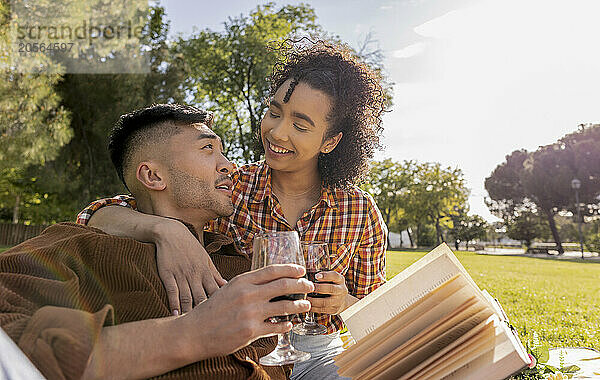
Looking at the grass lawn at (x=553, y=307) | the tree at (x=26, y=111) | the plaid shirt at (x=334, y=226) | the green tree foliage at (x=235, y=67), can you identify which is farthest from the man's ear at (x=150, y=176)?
the green tree foliage at (x=235, y=67)

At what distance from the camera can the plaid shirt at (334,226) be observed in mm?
3100

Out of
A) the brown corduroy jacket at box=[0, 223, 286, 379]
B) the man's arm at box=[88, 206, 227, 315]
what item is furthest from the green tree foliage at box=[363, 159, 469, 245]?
the brown corduroy jacket at box=[0, 223, 286, 379]

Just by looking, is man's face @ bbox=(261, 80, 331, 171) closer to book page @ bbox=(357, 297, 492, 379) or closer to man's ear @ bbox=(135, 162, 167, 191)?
man's ear @ bbox=(135, 162, 167, 191)

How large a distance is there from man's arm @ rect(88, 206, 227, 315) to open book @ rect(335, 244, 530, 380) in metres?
0.65

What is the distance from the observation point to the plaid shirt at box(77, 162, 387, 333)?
310 centimetres

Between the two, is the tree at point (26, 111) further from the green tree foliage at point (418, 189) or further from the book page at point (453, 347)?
the green tree foliage at point (418, 189)

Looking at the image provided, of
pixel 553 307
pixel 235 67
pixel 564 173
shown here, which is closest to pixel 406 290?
pixel 553 307

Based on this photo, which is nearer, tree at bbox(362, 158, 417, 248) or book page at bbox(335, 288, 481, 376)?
book page at bbox(335, 288, 481, 376)

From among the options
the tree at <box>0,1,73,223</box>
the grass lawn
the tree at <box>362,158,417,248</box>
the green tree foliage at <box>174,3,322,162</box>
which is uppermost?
the green tree foliage at <box>174,3,322,162</box>

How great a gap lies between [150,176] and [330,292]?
3.76 ft

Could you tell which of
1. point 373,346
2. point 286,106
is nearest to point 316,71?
point 286,106

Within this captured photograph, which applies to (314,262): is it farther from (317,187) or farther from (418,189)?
(418,189)

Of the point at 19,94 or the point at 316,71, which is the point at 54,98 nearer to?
the point at 19,94

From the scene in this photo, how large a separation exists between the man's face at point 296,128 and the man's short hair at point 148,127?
1.80 ft
